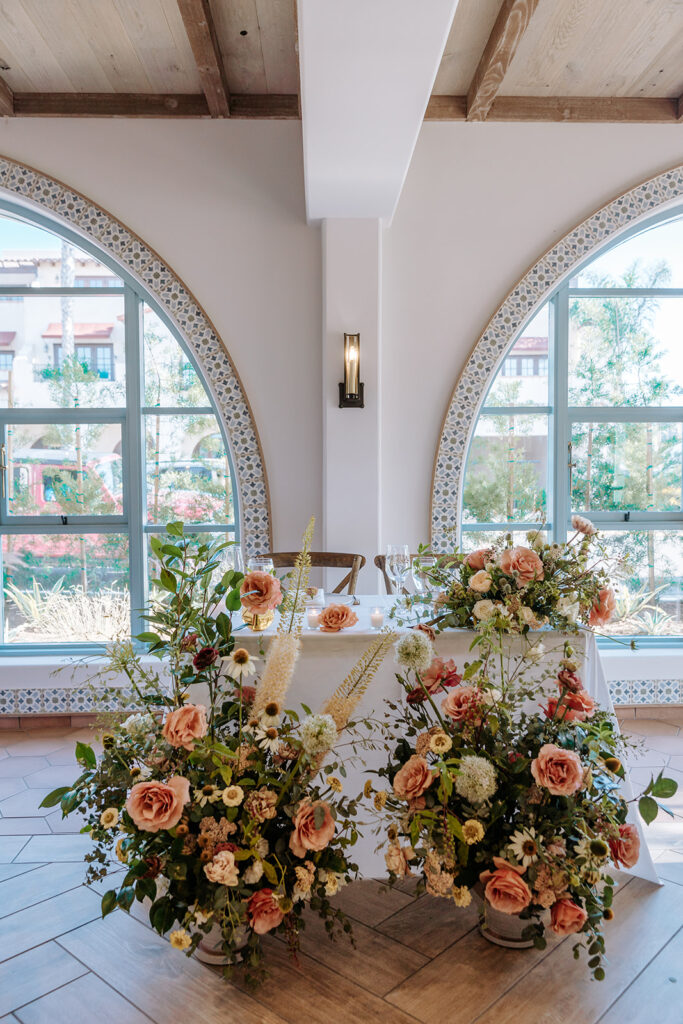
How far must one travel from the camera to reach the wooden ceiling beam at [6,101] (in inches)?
150

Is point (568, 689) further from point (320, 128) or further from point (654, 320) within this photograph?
point (654, 320)

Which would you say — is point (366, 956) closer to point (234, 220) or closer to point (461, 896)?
point (461, 896)

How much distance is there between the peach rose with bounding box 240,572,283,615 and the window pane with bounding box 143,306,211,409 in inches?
90.9

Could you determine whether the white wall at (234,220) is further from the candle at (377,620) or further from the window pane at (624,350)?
the candle at (377,620)

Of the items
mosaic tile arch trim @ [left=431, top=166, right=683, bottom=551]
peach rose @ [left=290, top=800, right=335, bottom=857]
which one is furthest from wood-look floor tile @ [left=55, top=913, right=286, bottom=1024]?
mosaic tile arch trim @ [left=431, top=166, right=683, bottom=551]

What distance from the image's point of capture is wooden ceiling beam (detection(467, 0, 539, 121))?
305cm

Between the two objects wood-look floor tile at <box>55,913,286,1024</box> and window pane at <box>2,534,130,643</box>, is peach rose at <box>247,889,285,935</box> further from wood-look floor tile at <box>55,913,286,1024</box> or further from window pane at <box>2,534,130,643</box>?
window pane at <box>2,534,130,643</box>

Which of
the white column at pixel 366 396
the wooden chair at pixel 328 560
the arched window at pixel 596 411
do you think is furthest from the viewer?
the arched window at pixel 596 411

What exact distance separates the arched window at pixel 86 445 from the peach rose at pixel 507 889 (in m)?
2.76

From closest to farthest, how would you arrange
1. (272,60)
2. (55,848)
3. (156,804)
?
(156,804) → (55,848) → (272,60)

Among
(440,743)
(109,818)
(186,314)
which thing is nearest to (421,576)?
(440,743)

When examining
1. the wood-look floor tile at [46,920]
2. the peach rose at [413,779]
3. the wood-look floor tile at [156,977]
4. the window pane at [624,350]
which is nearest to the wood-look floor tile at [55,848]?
the wood-look floor tile at [46,920]

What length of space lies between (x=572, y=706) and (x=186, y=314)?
291 cm

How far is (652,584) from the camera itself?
4457mm
